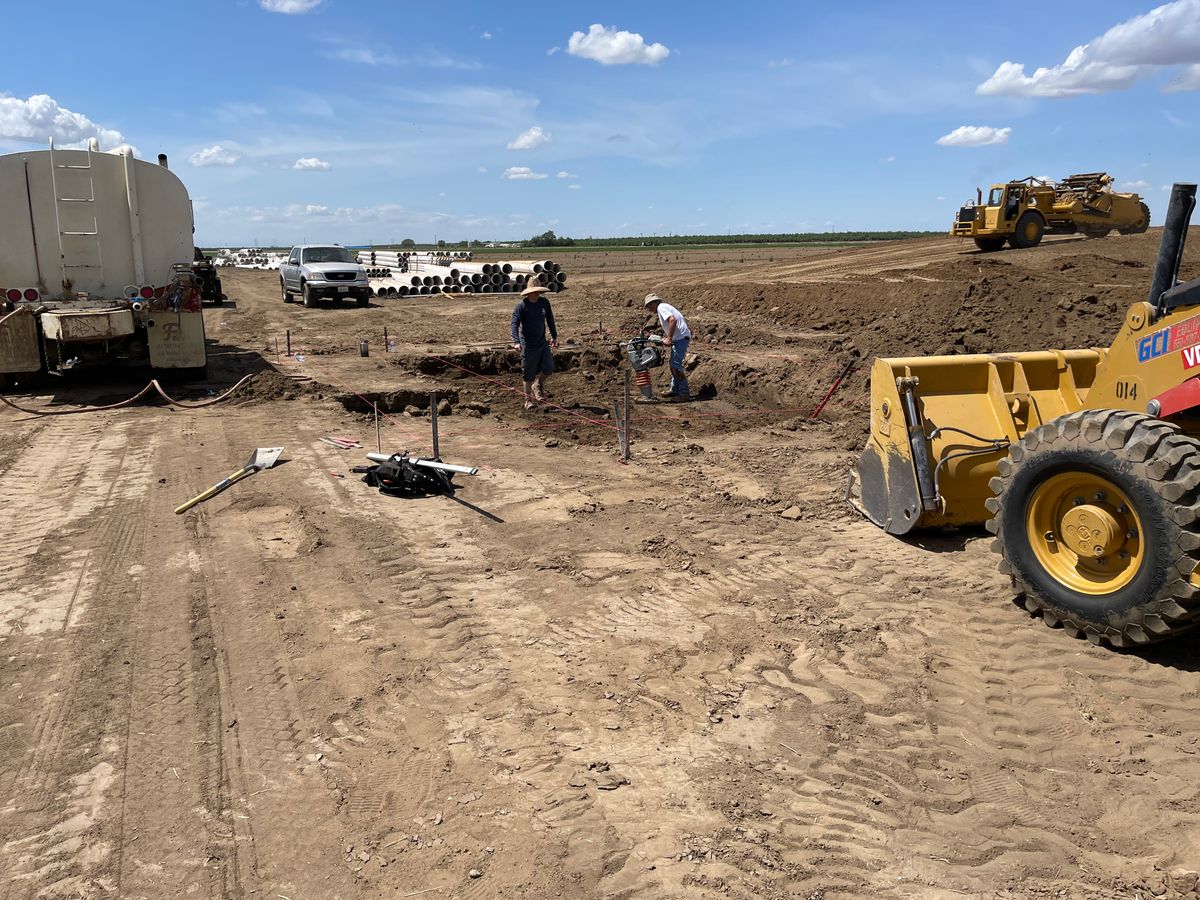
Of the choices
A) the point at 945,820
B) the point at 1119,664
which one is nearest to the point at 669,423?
the point at 1119,664

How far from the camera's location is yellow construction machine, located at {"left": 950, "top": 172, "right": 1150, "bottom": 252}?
2827 cm

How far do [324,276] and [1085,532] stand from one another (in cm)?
2564

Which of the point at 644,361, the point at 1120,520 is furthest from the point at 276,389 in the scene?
the point at 1120,520

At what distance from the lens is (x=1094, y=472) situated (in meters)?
4.62

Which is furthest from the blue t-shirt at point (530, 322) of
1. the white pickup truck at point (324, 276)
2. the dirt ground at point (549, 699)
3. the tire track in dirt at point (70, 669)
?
the white pickup truck at point (324, 276)

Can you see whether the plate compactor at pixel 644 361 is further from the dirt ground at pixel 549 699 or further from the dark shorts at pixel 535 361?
the dirt ground at pixel 549 699

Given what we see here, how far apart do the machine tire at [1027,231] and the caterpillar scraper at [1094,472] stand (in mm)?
25492

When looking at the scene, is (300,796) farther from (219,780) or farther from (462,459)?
(462,459)

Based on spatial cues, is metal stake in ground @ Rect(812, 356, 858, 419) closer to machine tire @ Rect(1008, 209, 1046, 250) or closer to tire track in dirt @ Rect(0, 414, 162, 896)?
tire track in dirt @ Rect(0, 414, 162, 896)

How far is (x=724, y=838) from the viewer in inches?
131

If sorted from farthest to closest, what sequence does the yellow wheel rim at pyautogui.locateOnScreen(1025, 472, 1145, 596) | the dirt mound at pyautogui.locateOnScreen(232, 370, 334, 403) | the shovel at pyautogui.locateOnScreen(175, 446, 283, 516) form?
1. the dirt mound at pyautogui.locateOnScreen(232, 370, 334, 403)
2. the shovel at pyautogui.locateOnScreen(175, 446, 283, 516)
3. the yellow wheel rim at pyautogui.locateOnScreen(1025, 472, 1145, 596)

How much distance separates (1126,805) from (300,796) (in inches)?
136

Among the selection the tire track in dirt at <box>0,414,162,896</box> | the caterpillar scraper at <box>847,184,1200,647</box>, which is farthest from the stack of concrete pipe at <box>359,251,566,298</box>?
the caterpillar scraper at <box>847,184,1200,647</box>

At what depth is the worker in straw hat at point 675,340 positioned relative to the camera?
1225 centimetres
